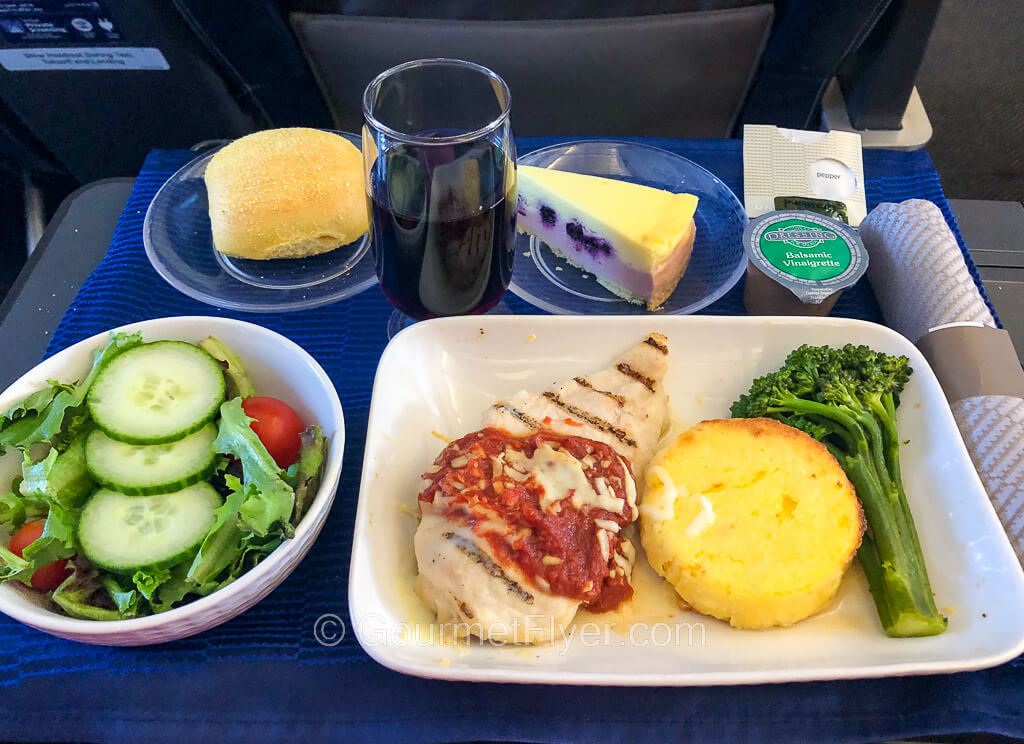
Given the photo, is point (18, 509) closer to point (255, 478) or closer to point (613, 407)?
point (255, 478)

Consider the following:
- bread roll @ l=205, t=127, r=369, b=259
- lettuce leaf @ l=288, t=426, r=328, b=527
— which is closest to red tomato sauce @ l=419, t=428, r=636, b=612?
lettuce leaf @ l=288, t=426, r=328, b=527

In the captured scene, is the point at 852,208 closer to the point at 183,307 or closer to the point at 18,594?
the point at 183,307

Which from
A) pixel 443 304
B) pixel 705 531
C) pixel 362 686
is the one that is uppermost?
pixel 443 304

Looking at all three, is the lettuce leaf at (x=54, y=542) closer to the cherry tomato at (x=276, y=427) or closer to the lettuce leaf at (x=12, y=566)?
the lettuce leaf at (x=12, y=566)

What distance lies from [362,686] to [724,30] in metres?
2.08

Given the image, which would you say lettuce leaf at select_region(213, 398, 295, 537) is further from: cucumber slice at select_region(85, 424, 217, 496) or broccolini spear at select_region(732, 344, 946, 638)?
broccolini spear at select_region(732, 344, 946, 638)

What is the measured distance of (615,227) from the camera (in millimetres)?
1656

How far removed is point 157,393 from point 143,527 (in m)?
0.23

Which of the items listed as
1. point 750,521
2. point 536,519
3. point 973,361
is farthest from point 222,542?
point 973,361

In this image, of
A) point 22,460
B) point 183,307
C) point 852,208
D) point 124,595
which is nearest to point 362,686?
point 124,595

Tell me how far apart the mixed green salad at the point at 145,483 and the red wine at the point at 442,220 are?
1.18ft

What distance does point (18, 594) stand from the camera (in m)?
1.03

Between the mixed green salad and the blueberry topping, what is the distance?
0.82 m

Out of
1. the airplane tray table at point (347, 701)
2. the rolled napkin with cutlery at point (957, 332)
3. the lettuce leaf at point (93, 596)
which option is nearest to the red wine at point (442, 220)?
the airplane tray table at point (347, 701)
